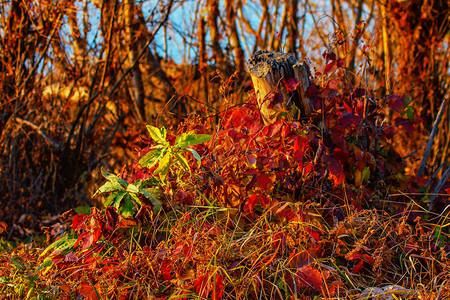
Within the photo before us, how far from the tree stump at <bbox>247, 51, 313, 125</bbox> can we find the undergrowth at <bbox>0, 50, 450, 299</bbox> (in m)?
0.06

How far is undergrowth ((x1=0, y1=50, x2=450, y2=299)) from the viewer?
1.73 metres

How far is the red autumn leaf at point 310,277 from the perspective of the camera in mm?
1617

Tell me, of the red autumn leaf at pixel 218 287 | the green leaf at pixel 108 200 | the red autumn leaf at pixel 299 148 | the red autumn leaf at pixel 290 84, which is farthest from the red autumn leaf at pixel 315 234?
the green leaf at pixel 108 200

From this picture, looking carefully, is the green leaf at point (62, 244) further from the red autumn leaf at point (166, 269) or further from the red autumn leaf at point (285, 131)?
the red autumn leaf at point (285, 131)

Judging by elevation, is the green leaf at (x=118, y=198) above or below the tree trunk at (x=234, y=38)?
below

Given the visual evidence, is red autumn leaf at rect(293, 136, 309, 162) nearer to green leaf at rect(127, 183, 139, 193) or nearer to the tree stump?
the tree stump

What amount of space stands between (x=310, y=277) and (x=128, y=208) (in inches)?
37.1

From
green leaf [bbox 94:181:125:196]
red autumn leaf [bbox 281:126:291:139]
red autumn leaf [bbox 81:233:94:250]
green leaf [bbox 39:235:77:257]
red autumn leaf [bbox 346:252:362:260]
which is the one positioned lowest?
red autumn leaf [bbox 346:252:362:260]

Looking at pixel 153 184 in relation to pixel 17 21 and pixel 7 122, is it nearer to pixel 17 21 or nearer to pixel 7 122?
pixel 7 122

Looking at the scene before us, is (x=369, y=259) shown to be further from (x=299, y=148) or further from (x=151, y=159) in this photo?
(x=151, y=159)

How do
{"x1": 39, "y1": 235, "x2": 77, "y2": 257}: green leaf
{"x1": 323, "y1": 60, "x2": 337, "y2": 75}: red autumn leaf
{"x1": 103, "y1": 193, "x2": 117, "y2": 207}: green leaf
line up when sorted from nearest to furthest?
{"x1": 103, "y1": 193, "x2": 117, "y2": 207}: green leaf
{"x1": 39, "y1": 235, "x2": 77, "y2": 257}: green leaf
{"x1": 323, "y1": 60, "x2": 337, "y2": 75}: red autumn leaf

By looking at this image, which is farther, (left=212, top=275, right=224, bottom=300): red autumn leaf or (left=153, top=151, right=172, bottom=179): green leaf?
(left=153, top=151, right=172, bottom=179): green leaf

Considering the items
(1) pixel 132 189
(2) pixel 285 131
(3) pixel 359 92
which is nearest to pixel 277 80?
(2) pixel 285 131

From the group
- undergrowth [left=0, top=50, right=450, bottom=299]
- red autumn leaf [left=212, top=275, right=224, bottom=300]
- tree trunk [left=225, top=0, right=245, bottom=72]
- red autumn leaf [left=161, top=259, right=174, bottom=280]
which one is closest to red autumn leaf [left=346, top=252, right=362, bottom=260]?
undergrowth [left=0, top=50, right=450, bottom=299]
